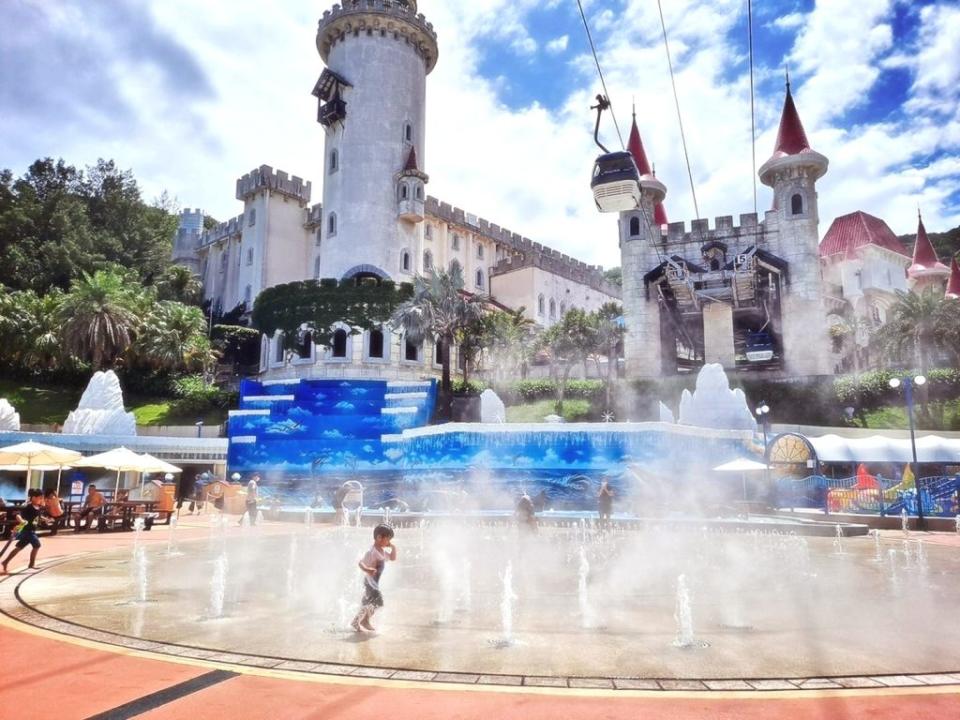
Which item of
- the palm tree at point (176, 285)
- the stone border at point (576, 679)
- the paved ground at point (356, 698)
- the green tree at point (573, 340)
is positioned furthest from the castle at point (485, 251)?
the paved ground at point (356, 698)

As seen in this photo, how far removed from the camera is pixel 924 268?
55.4m

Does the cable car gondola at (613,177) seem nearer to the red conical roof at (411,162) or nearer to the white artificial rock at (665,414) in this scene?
the white artificial rock at (665,414)

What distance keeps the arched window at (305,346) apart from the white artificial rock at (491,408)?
14.4 meters

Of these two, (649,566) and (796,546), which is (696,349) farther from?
(649,566)

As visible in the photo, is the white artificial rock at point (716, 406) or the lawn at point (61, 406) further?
the lawn at point (61, 406)

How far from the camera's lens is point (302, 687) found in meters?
5.15

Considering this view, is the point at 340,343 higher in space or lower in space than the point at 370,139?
lower

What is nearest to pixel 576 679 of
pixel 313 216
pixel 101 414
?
pixel 101 414

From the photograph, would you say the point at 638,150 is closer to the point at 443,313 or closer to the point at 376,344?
the point at 443,313

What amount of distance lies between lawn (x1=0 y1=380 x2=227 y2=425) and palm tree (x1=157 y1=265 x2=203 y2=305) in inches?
590

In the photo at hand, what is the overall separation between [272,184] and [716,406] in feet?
134

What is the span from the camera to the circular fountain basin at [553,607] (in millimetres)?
5988

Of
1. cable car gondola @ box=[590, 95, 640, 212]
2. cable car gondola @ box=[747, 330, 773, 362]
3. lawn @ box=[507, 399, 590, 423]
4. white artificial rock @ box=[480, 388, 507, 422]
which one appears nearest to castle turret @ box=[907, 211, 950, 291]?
cable car gondola @ box=[747, 330, 773, 362]

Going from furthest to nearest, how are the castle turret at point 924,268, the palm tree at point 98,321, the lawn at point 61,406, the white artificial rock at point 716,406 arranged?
the castle turret at point 924,268 < the palm tree at point 98,321 < the lawn at point 61,406 < the white artificial rock at point 716,406
